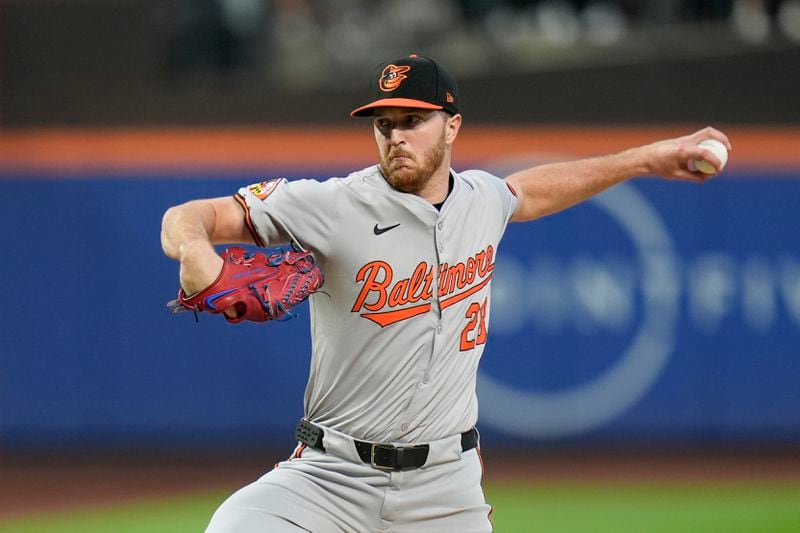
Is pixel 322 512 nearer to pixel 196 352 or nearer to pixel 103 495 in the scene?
pixel 103 495

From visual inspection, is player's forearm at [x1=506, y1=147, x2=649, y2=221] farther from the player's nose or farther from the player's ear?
the player's nose

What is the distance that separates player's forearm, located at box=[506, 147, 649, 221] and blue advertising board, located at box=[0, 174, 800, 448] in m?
5.32

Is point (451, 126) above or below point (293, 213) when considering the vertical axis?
above

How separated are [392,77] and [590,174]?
101cm

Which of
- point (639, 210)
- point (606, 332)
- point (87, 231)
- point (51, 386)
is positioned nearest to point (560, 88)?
point (639, 210)

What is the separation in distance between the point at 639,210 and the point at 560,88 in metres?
1.26

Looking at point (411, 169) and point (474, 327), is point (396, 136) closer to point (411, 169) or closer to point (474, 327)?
point (411, 169)

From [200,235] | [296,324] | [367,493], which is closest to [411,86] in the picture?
[200,235]

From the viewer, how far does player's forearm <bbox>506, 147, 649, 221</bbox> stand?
523 centimetres

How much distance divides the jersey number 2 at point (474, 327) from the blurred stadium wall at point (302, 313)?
5663 mm

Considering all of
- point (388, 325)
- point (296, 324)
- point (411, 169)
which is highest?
point (411, 169)

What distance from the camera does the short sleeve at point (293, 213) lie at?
Result: 179 inches

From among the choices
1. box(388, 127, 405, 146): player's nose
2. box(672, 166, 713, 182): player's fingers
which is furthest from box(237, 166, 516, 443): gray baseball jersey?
box(672, 166, 713, 182): player's fingers

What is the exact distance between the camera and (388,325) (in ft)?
15.4
